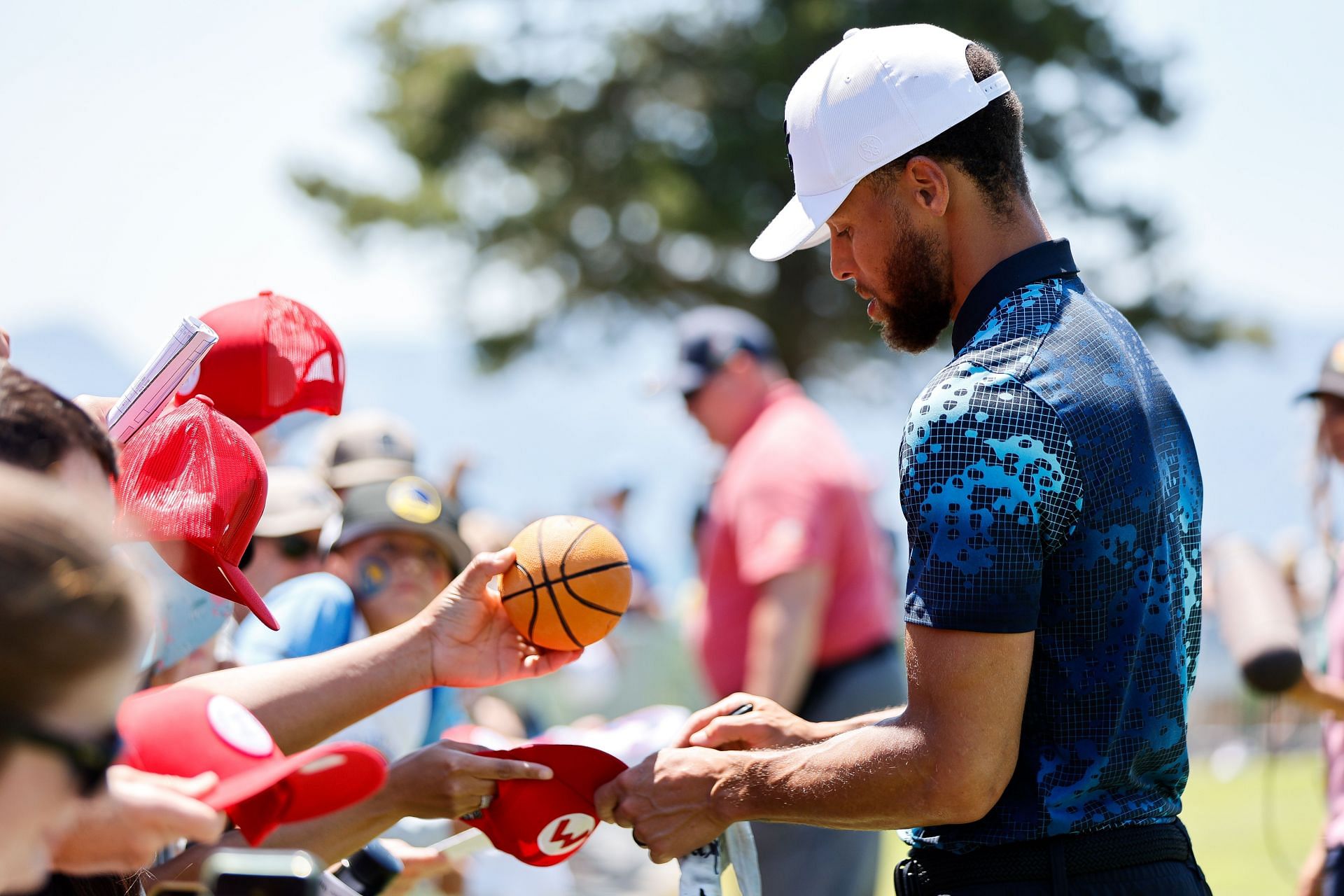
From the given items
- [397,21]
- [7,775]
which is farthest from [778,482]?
[397,21]

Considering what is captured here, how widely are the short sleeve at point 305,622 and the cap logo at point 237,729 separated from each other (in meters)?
1.91

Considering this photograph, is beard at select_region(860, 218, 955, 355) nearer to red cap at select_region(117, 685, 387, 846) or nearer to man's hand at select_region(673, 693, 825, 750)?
man's hand at select_region(673, 693, 825, 750)

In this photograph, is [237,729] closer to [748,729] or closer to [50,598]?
[50,598]

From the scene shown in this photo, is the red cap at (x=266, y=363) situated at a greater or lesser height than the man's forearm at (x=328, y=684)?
greater

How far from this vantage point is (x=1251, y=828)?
11430mm

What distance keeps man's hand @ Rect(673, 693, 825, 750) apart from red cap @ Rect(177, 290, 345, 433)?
1189 mm

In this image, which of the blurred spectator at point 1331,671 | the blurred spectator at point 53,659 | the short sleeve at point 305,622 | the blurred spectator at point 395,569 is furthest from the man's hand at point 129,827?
the blurred spectator at point 1331,671

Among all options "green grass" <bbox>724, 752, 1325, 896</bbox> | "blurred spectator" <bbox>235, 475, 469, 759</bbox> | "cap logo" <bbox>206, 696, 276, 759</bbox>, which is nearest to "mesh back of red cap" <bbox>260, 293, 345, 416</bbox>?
"blurred spectator" <bbox>235, 475, 469, 759</bbox>

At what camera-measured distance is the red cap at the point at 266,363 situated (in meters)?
3.09

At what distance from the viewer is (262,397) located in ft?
10.2

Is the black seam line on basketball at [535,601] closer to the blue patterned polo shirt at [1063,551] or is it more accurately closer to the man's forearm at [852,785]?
the man's forearm at [852,785]

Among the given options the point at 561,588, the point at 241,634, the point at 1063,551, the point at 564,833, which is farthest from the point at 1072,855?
the point at 241,634

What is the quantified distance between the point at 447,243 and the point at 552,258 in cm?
220

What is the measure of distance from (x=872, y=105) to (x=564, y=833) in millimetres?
1731
